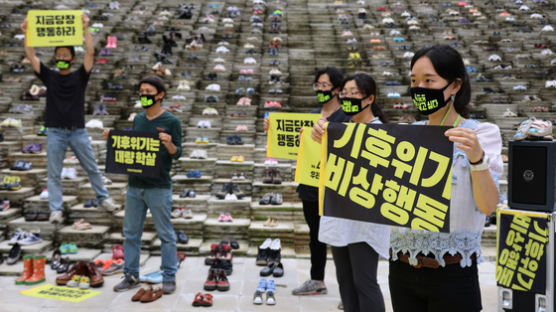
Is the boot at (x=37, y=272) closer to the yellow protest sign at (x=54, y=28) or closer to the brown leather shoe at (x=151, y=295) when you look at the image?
the brown leather shoe at (x=151, y=295)

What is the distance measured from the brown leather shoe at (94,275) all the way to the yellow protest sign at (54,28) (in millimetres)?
2528

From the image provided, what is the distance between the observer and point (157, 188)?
350 cm

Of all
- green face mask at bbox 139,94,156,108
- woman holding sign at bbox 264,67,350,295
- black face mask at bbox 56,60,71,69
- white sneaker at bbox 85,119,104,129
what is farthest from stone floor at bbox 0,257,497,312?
white sneaker at bbox 85,119,104,129

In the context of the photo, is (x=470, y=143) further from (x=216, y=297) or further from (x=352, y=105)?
(x=216, y=297)

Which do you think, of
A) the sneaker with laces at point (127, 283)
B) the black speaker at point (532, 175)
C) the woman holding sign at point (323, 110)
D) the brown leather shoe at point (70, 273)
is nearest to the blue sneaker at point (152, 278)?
the sneaker with laces at point (127, 283)

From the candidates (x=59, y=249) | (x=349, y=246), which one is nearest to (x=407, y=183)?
(x=349, y=246)

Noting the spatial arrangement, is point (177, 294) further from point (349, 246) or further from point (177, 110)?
point (177, 110)

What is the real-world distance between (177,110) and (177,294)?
15.7ft

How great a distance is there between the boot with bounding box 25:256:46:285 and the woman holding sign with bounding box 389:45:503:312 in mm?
3628

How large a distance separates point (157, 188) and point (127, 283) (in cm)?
98

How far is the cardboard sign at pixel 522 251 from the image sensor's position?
3.04m

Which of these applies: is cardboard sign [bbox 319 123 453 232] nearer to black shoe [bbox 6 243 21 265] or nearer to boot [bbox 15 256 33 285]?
boot [bbox 15 256 33 285]

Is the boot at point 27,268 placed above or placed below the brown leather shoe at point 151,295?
above

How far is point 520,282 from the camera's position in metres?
3.12
